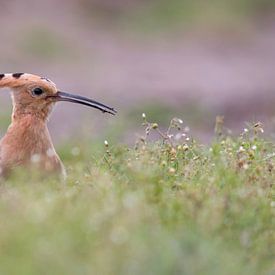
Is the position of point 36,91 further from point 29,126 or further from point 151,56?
point 151,56

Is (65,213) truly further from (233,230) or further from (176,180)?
(176,180)

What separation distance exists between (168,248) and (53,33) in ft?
34.2

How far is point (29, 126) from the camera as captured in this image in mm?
6156

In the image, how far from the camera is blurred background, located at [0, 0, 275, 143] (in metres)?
11.7

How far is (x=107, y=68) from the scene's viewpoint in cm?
1352

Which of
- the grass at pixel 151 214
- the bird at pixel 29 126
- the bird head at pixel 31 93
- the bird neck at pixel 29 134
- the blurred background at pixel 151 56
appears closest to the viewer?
the grass at pixel 151 214

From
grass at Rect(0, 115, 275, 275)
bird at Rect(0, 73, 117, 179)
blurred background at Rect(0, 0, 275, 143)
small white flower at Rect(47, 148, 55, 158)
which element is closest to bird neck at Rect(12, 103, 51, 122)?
bird at Rect(0, 73, 117, 179)

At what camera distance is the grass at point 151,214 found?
165 inches

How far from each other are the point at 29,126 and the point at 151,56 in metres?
8.15

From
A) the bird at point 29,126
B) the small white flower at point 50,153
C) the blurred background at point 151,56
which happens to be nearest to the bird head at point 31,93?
the bird at point 29,126

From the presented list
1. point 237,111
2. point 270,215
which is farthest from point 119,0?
point 270,215

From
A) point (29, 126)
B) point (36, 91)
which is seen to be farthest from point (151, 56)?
point (29, 126)

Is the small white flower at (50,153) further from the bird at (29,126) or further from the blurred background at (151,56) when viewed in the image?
the blurred background at (151,56)

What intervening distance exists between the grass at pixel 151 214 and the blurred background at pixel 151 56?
4.45 metres
